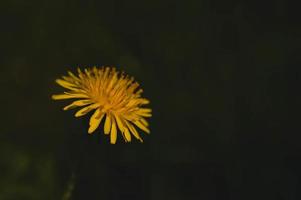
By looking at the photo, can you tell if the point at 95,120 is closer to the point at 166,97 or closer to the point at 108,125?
the point at 108,125

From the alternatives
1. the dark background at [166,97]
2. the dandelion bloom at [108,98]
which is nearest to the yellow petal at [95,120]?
the dandelion bloom at [108,98]

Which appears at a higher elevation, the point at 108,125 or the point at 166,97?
the point at 166,97

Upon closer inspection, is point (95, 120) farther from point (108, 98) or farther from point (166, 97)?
point (166, 97)

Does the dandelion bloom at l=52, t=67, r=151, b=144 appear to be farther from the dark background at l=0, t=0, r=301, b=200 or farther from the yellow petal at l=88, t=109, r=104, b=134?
the dark background at l=0, t=0, r=301, b=200

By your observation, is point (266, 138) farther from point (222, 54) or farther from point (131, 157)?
point (131, 157)

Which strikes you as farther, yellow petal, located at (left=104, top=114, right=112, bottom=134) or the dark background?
the dark background

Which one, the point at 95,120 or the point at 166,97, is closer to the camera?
the point at 95,120

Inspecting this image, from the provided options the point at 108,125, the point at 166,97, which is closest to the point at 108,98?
the point at 108,125

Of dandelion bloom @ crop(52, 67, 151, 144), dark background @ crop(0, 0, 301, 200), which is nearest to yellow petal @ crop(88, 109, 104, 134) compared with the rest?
dandelion bloom @ crop(52, 67, 151, 144)
